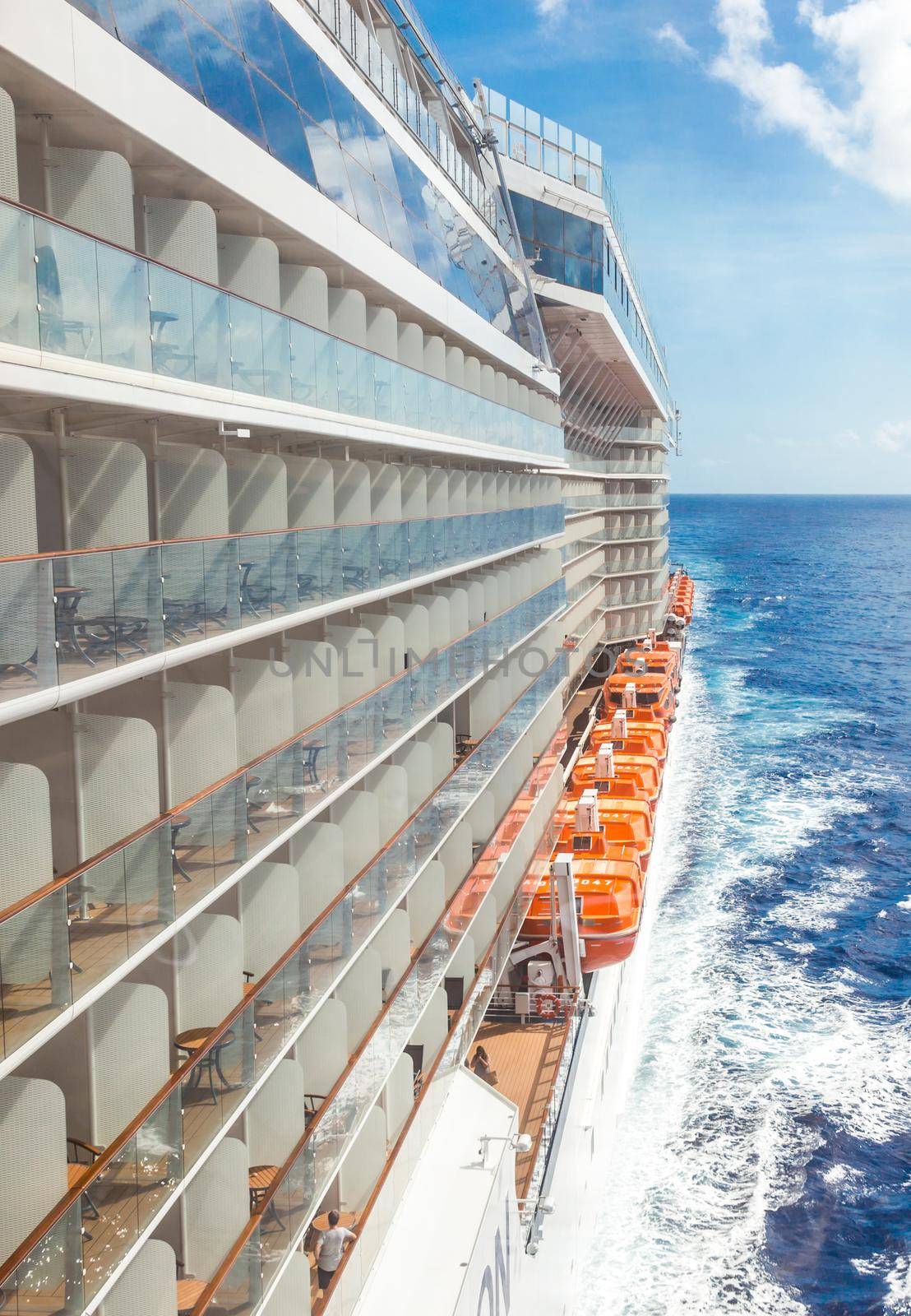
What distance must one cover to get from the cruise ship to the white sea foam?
1.21m

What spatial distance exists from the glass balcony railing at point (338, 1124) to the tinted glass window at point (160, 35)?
8097mm

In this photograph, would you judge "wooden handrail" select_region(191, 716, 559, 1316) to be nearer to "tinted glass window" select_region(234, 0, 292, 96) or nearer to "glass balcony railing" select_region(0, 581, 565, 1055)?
"glass balcony railing" select_region(0, 581, 565, 1055)

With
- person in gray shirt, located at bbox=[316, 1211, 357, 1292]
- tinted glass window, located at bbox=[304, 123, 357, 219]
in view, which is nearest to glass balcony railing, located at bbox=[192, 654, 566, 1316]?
person in gray shirt, located at bbox=[316, 1211, 357, 1292]

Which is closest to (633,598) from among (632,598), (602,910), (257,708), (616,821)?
(632,598)

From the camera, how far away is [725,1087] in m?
21.4

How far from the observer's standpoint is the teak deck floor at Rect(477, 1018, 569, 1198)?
15180mm

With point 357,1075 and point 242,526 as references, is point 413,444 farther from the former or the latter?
point 357,1075

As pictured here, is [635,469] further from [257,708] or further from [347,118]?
[257,708]

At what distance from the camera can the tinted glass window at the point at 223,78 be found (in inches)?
334

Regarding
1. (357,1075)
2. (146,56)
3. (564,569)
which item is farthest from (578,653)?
(146,56)

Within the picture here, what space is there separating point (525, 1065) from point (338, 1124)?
24.1 ft

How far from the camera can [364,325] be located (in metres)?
12.5

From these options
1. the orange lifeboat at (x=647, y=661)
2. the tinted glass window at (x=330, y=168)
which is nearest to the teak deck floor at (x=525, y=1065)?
the tinted glass window at (x=330, y=168)

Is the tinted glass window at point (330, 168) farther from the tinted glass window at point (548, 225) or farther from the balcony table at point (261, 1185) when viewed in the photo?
the tinted glass window at point (548, 225)
